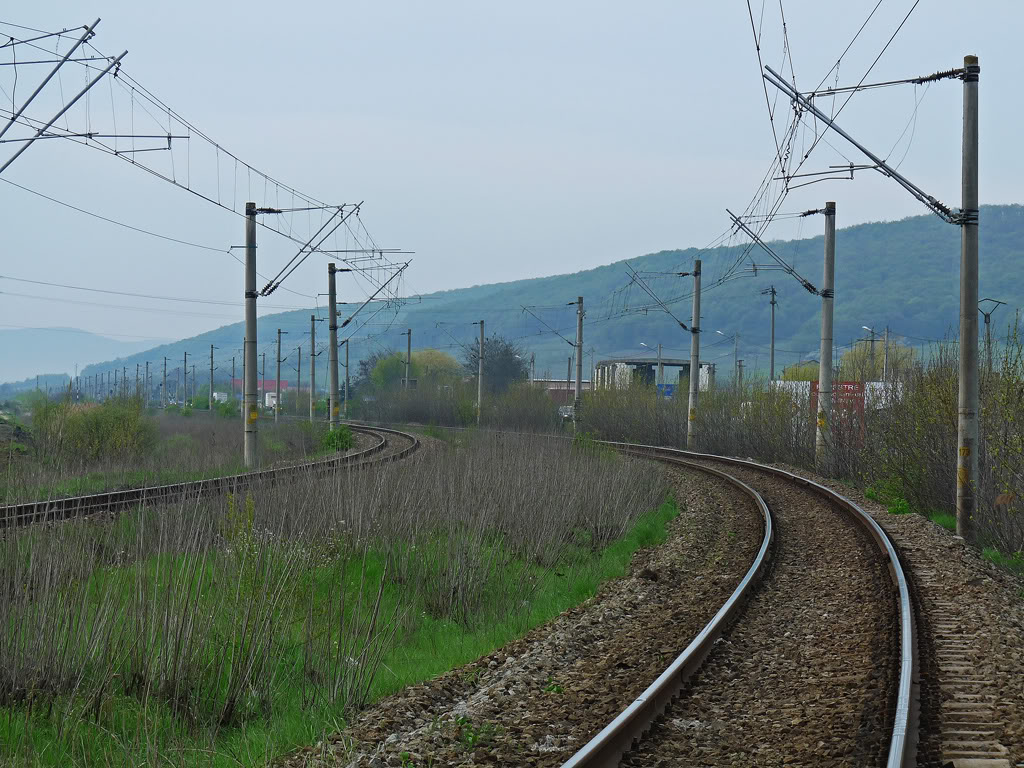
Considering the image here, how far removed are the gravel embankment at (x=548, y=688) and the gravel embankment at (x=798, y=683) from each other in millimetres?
472

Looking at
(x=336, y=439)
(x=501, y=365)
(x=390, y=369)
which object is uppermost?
(x=501, y=365)

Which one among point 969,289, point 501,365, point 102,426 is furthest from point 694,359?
point 501,365

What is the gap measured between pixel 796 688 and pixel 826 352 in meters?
22.3

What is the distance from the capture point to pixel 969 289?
15.8 m

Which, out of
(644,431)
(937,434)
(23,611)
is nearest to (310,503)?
(23,611)

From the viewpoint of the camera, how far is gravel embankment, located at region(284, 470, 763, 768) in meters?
6.33

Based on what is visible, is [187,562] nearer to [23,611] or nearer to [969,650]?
[23,611]

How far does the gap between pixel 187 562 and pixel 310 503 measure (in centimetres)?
508

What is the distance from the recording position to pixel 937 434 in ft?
65.8

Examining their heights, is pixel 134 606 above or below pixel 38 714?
above

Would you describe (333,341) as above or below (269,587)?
above

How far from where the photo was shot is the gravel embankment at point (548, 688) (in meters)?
6.33

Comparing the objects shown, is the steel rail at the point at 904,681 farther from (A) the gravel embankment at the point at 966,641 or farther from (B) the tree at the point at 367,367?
(B) the tree at the point at 367,367

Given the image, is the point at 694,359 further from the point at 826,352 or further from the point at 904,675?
the point at 904,675
